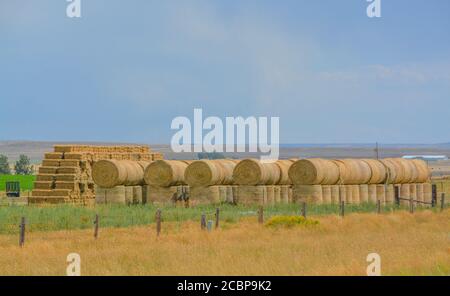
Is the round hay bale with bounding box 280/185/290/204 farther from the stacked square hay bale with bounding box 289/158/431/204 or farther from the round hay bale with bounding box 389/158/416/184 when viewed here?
the round hay bale with bounding box 389/158/416/184

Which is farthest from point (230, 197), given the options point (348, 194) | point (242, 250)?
point (242, 250)

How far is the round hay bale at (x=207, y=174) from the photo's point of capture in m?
41.1

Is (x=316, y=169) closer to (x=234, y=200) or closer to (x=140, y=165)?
(x=234, y=200)

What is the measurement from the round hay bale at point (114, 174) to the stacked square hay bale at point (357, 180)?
23.1 ft

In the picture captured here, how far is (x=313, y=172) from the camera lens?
39.8 m

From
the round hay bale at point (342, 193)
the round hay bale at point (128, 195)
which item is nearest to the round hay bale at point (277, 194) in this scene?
the round hay bale at point (342, 193)

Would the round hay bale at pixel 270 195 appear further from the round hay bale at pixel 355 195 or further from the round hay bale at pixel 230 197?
the round hay bale at pixel 355 195

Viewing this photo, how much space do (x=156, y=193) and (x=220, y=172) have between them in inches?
A: 118

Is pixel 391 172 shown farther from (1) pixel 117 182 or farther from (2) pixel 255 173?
(1) pixel 117 182

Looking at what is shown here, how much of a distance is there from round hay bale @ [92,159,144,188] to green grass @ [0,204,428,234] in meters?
1.97
